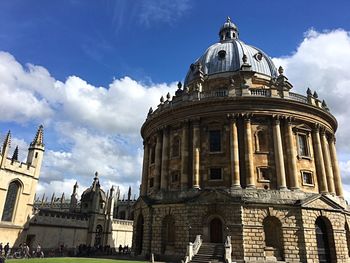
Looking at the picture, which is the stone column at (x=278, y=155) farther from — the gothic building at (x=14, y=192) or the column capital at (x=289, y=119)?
the gothic building at (x=14, y=192)

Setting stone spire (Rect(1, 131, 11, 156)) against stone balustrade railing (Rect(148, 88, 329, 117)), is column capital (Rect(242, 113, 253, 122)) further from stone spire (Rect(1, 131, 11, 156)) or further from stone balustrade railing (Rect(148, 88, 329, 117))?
stone spire (Rect(1, 131, 11, 156))

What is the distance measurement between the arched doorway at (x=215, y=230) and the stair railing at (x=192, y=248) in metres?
1.45

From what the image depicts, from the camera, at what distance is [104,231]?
2008 inches

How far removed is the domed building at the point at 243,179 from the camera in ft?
90.5

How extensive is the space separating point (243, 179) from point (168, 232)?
31.8 feet

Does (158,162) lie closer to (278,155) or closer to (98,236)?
(278,155)

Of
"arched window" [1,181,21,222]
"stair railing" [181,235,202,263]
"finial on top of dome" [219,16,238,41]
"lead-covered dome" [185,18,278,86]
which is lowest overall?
"stair railing" [181,235,202,263]

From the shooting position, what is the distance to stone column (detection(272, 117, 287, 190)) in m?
29.9

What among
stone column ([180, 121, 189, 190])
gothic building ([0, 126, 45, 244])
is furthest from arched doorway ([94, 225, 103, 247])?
stone column ([180, 121, 189, 190])

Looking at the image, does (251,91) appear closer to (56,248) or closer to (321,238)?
(321,238)

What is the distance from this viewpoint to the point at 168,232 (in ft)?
104

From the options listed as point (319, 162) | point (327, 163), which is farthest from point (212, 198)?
point (327, 163)

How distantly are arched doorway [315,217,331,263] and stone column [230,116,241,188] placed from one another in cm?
871

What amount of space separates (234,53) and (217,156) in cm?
1728
